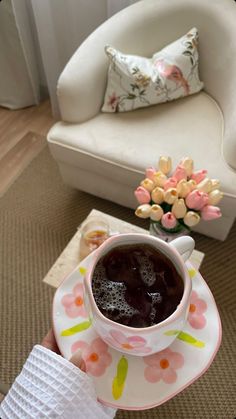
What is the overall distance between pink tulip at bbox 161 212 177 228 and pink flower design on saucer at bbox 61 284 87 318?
0.75 ft

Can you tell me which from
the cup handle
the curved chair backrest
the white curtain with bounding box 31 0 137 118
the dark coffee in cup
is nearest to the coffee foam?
the dark coffee in cup

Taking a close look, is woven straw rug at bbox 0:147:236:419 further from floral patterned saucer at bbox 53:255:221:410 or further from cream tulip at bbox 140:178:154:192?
cream tulip at bbox 140:178:154:192

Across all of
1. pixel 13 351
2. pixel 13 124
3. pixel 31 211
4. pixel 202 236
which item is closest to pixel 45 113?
pixel 13 124

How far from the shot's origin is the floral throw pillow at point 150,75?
52.3 inches

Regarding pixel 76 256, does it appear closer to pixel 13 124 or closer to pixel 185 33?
pixel 185 33

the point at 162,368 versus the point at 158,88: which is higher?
the point at 158,88

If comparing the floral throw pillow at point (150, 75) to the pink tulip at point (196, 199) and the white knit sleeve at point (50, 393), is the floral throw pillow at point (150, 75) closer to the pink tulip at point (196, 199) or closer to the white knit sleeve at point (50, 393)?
the pink tulip at point (196, 199)

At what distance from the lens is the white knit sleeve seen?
47 centimetres

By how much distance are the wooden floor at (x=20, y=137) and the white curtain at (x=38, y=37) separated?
0.24ft

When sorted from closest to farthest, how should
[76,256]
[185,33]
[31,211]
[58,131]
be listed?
[76,256] → [58,131] → [185,33] → [31,211]

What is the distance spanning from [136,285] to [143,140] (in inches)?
33.3

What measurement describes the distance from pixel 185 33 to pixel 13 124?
112cm

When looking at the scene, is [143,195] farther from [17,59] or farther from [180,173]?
[17,59]

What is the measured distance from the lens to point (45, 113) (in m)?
2.12
